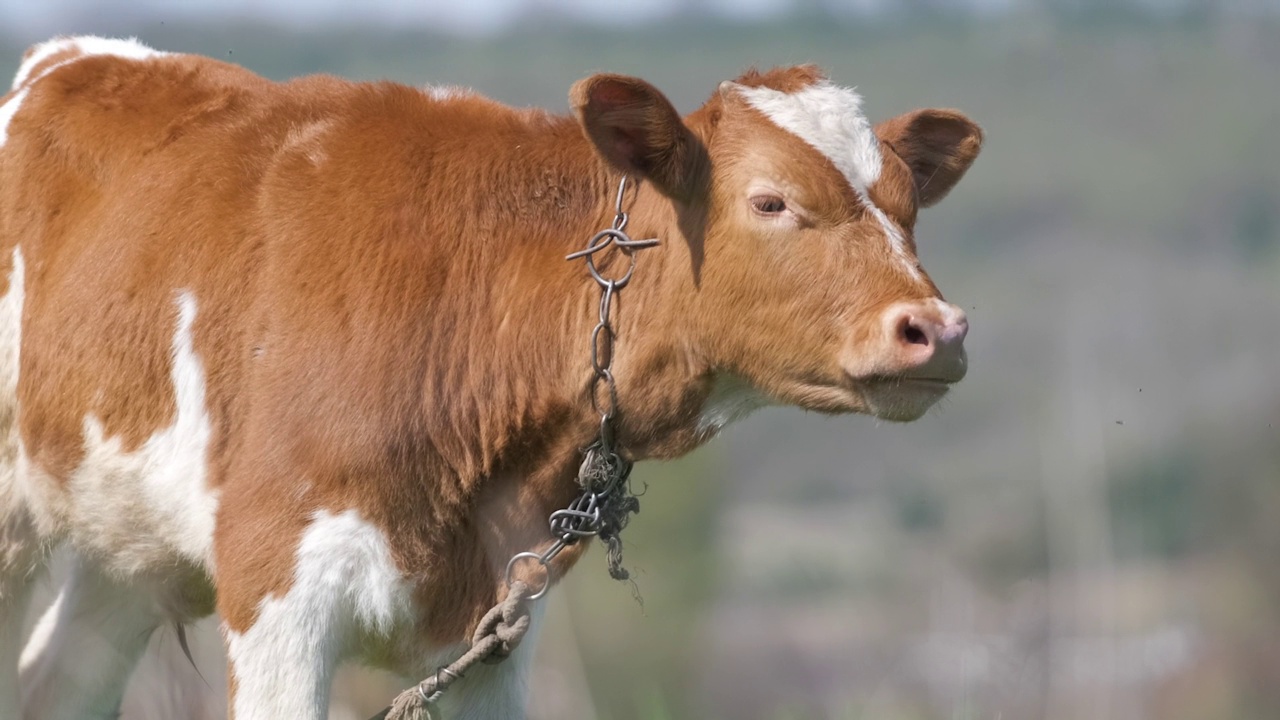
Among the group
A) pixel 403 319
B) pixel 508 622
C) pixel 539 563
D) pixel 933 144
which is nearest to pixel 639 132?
pixel 403 319

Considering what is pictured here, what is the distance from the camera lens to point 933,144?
612cm

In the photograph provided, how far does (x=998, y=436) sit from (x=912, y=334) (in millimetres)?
22150

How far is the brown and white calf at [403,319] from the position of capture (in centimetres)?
517

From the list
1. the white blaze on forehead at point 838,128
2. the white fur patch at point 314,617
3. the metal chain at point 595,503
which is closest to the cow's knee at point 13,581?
the white fur patch at point 314,617

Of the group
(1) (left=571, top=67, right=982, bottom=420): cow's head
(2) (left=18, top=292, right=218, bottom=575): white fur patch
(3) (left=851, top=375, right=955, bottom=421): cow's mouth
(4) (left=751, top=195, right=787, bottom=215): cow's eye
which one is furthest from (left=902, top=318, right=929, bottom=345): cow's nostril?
(2) (left=18, top=292, right=218, bottom=575): white fur patch

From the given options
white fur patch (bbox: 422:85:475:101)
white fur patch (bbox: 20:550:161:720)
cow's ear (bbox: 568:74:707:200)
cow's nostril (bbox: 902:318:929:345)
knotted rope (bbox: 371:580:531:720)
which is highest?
cow's ear (bbox: 568:74:707:200)

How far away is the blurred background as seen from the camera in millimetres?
9484

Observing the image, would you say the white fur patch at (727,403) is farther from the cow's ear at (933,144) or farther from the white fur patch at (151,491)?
the white fur patch at (151,491)

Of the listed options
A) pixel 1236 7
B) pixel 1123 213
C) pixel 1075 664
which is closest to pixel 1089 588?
pixel 1075 664

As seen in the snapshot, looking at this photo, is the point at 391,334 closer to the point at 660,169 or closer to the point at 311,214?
the point at 311,214

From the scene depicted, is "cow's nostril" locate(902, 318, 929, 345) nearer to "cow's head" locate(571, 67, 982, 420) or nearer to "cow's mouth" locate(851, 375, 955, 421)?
"cow's head" locate(571, 67, 982, 420)

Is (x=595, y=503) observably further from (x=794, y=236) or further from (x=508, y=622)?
(x=794, y=236)

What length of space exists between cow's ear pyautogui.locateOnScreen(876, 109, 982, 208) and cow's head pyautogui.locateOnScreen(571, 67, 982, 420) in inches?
19.9

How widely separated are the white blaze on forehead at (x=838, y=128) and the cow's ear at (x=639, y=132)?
288mm
